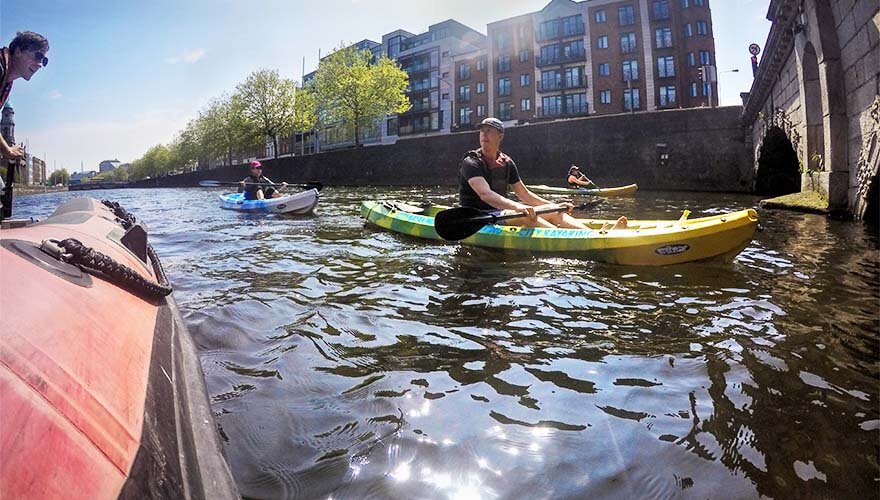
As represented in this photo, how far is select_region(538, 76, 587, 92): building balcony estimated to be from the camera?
42.3 meters

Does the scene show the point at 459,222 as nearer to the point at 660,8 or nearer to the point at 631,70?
the point at 631,70

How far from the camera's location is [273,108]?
48344 mm

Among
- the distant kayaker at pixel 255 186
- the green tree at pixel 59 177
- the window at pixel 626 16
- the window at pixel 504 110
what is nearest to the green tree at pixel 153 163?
the green tree at pixel 59 177

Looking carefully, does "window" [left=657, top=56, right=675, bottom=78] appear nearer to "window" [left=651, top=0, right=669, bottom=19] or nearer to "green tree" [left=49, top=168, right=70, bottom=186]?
"window" [left=651, top=0, right=669, bottom=19]

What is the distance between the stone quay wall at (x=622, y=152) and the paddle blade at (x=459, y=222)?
768 inches

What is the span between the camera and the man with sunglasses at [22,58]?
3.29 metres

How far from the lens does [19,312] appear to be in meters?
1.10

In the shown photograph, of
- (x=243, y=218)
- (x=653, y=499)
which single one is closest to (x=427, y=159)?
(x=243, y=218)

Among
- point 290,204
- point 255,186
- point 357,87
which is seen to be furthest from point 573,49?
point 290,204

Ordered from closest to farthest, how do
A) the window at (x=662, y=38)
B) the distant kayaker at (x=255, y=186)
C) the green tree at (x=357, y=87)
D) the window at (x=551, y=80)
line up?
the distant kayaker at (x=255, y=186), the window at (x=662, y=38), the green tree at (x=357, y=87), the window at (x=551, y=80)

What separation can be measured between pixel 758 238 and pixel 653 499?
7042mm

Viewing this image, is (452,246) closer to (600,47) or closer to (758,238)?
(758,238)

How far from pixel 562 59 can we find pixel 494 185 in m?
42.2

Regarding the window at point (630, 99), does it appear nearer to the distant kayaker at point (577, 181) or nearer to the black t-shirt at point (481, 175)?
the distant kayaker at point (577, 181)
